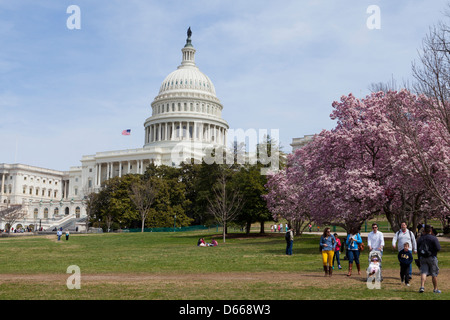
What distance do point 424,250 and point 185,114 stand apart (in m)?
126

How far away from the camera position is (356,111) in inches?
1268

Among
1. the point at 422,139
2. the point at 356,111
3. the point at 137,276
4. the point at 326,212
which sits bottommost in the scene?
the point at 137,276

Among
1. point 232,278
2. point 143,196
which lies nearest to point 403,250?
point 232,278

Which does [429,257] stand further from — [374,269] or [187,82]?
[187,82]

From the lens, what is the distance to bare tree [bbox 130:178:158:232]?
75.4 m

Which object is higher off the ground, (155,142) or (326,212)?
(155,142)

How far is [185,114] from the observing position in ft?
456

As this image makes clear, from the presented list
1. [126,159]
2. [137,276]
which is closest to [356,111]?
[137,276]

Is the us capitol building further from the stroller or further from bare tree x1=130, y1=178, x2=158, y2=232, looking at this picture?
the stroller

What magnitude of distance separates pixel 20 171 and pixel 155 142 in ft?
157

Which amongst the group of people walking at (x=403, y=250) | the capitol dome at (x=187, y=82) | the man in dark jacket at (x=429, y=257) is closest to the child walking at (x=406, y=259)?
the group of people walking at (x=403, y=250)
